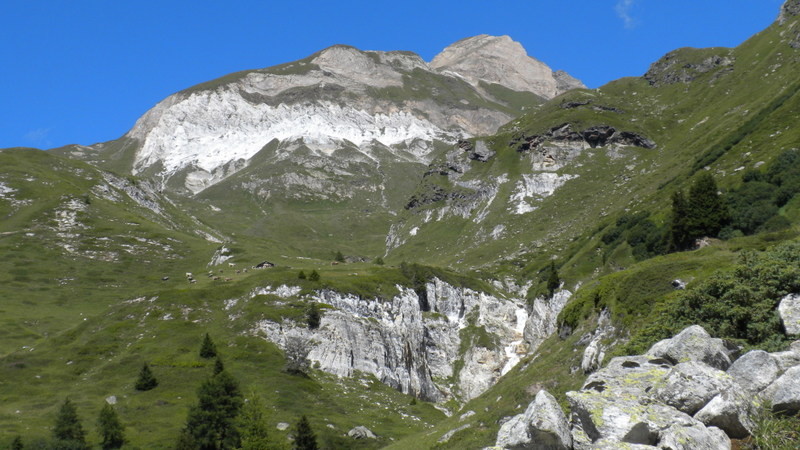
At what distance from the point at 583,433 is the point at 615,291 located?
98.5ft

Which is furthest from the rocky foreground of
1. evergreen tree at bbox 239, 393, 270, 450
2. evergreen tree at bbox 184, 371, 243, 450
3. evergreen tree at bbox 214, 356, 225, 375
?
evergreen tree at bbox 214, 356, 225, 375

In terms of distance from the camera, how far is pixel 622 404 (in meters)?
16.2

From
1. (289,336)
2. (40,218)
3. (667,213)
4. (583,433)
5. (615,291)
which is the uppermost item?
(40,218)

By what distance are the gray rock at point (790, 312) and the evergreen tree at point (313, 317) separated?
8220 centimetres

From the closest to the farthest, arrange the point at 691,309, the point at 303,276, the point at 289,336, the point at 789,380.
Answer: the point at 789,380
the point at 691,309
the point at 289,336
the point at 303,276

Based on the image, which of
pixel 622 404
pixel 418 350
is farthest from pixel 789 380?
pixel 418 350

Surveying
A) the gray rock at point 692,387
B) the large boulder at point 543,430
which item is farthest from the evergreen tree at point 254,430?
the gray rock at point 692,387

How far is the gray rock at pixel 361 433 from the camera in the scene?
230ft

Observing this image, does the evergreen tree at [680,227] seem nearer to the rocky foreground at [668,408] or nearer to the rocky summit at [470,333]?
the rocky summit at [470,333]

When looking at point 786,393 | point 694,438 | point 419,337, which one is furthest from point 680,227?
point 694,438

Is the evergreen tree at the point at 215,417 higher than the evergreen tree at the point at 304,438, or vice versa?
the evergreen tree at the point at 215,417

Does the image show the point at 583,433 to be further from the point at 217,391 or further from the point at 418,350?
the point at 418,350

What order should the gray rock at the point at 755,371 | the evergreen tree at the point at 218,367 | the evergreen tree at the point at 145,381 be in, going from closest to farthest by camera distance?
the gray rock at the point at 755,371, the evergreen tree at the point at 145,381, the evergreen tree at the point at 218,367

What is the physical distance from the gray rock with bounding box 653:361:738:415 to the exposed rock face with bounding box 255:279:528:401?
82154 millimetres
